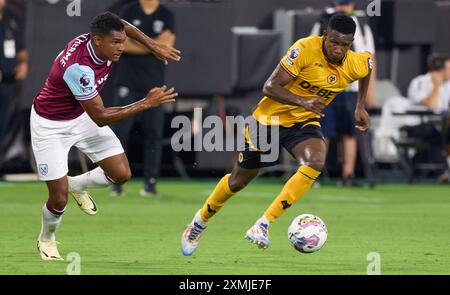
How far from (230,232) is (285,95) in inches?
94.4

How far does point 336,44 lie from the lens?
10.7 m

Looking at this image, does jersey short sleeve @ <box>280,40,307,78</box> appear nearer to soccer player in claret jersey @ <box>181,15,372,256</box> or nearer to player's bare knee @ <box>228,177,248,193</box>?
soccer player in claret jersey @ <box>181,15,372,256</box>

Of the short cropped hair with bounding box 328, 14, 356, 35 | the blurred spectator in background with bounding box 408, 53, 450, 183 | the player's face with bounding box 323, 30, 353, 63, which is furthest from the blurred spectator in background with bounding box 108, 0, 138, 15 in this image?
the short cropped hair with bounding box 328, 14, 356, 35

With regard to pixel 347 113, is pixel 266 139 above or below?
above

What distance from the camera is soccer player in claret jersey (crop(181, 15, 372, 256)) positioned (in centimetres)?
1052

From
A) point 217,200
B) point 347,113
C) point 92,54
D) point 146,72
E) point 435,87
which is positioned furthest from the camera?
point 435,87

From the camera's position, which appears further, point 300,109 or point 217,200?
point 300,109

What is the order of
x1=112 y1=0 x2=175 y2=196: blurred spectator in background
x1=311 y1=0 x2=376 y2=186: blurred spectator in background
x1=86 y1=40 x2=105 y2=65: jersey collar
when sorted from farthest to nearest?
x1=311 y1=0 x2=376 y2=186: blurred spectator in background, x1=112 y1=0 x2=175 y2=196: blurred spectator in background, x1=86 y1=40 x2=105 y2=65: jersey collar

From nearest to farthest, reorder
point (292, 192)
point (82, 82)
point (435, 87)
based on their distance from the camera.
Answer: point (82, 82) < point (292, 192) < point (435, 87)

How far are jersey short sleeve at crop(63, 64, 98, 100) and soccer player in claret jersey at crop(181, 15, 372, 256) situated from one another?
5.01ft

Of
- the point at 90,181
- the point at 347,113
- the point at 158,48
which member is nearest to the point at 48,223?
the point at 90,181

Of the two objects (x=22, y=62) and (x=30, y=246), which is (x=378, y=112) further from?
(x=30, y=246)

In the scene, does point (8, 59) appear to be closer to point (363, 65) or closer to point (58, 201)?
point (363, 65)
